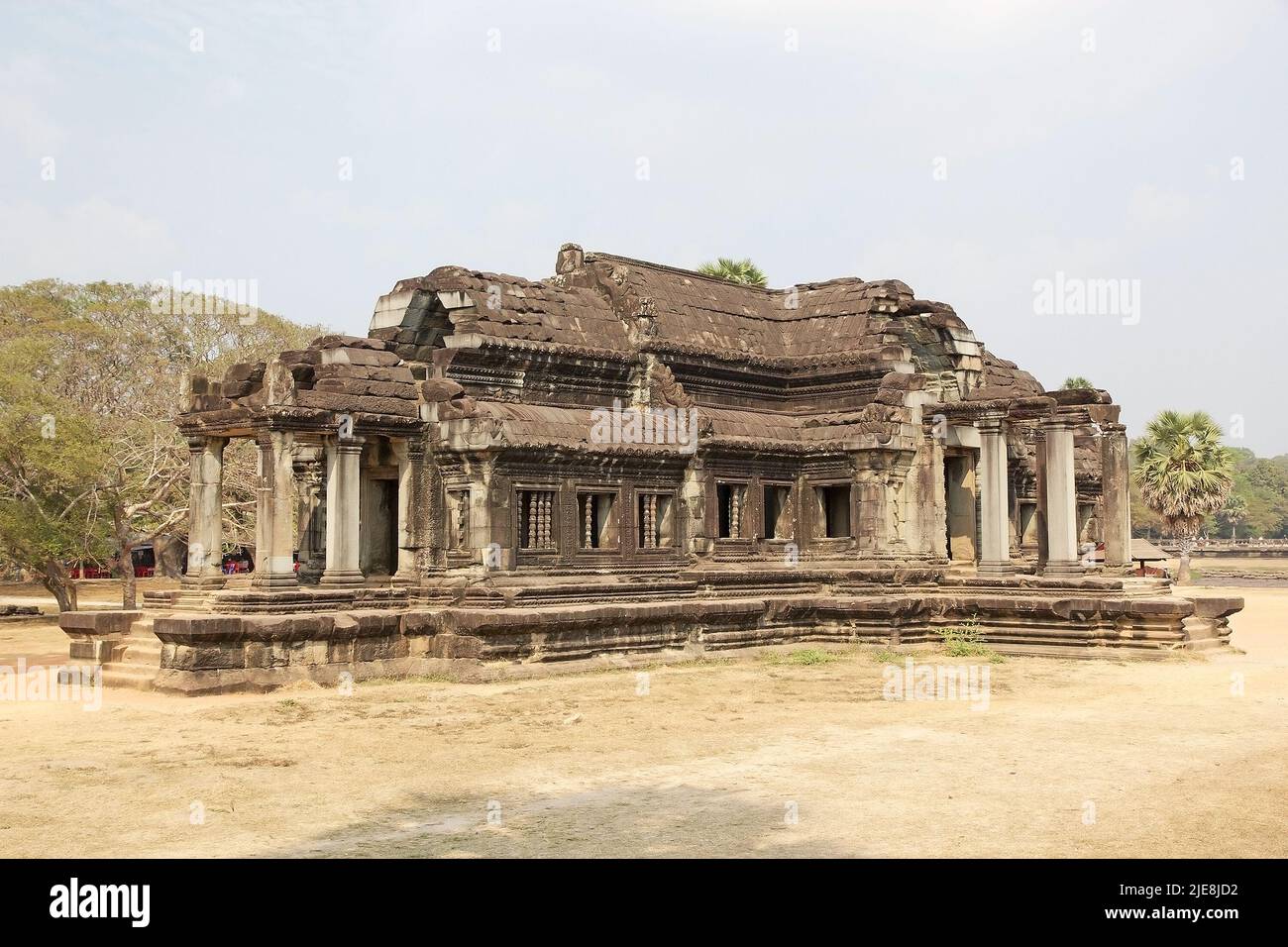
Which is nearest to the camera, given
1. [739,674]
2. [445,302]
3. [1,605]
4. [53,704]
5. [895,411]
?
[53,704]

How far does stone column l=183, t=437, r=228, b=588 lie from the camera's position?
61.0 feet

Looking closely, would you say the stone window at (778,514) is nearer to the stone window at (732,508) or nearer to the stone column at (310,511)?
the stone window at (732,508)

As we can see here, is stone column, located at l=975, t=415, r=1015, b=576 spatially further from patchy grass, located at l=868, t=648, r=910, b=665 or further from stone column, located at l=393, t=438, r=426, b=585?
stone column, located at l=393, t=438, r=426, b=585

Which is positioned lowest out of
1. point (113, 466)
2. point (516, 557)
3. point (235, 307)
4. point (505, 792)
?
point (505, 792)

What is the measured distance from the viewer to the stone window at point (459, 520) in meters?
19.3

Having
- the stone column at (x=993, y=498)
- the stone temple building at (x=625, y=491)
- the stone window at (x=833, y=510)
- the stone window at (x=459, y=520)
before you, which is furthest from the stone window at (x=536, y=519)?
the stone column at (x=993, y=498)

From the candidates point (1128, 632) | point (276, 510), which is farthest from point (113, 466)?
point (1128, 632)

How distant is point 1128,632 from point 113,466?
22501mm

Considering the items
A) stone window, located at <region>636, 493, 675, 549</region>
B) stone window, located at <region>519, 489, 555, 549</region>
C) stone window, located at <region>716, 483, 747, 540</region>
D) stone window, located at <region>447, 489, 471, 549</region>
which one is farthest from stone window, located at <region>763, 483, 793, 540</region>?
stone window, located at <region>447, 489, 471, 549</region>

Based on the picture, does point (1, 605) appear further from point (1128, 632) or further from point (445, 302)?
point (1128, 632)

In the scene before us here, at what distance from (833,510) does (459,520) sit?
795 cm

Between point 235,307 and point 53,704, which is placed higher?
point 235,307

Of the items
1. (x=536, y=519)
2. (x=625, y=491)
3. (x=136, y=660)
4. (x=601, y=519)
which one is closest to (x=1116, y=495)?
(x=625, y=491)

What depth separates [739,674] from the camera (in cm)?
1900
